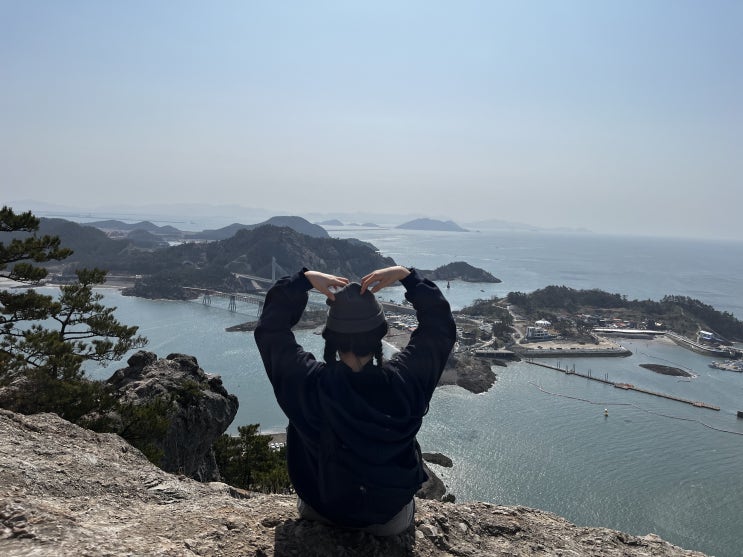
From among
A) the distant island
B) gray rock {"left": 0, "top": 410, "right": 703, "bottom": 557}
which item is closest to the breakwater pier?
gray rock {"left": 0, "top": 410, "right": 703, "bottom": 557}

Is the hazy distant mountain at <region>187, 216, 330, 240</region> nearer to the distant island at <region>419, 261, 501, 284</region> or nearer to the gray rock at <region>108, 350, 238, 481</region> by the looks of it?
the distant island at <region>419, 261, 501, 284</region>

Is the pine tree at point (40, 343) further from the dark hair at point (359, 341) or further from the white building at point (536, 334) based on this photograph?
the white building at point (536, 334)

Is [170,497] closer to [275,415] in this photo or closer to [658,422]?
[275,415]

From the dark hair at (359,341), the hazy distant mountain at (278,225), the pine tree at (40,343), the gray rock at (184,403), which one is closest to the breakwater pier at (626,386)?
the gray rock at (184,403)

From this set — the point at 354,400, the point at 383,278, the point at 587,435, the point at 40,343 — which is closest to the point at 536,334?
the point at 587,435

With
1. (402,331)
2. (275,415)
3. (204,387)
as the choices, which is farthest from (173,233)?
(204,387)
